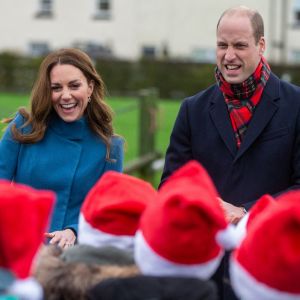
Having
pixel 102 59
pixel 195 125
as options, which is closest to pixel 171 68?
pixel 102 59

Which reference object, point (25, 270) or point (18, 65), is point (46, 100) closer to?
point (25, 270)

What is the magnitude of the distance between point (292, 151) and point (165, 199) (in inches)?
67.8

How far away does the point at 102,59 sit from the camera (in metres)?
32.2

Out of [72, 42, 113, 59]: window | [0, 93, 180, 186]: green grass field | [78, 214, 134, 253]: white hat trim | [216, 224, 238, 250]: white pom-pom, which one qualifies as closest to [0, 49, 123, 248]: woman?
[78, 214, 134, 253]: white hat trim

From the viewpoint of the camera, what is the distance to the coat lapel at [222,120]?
4.31 meters

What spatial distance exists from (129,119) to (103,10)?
1964cm

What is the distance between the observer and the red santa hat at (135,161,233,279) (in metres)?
2.64

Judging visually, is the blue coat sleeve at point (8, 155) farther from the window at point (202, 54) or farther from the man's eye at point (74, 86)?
the window at point (202, 54)

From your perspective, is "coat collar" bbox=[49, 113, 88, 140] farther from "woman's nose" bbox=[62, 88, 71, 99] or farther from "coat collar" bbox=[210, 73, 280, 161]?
"coat collar" bbox=[210, 73, 280, 161]

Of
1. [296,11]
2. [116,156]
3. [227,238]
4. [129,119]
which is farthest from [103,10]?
[227,238]

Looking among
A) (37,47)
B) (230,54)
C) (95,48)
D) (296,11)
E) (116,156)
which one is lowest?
(37,47)

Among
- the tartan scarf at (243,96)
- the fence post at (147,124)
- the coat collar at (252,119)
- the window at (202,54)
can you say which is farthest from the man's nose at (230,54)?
the window at (202,54)

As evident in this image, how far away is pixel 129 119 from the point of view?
22.1 meters

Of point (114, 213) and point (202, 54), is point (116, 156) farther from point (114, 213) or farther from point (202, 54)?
point (202, 54)
